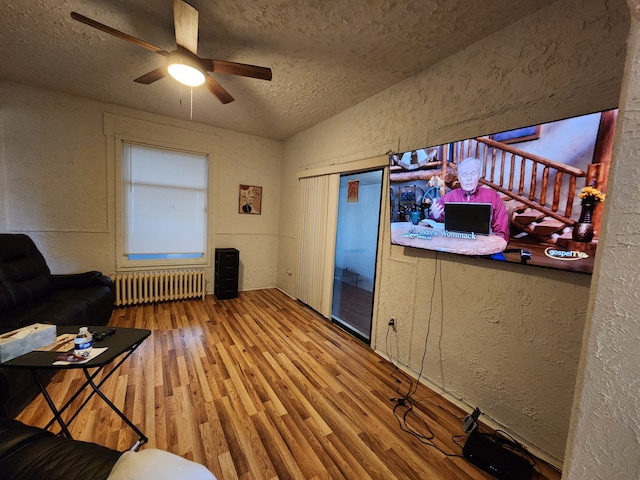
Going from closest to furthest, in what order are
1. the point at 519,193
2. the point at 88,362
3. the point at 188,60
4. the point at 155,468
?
the point at 155,468
the point at 88,362
the point at 519,193
the point at 188,60

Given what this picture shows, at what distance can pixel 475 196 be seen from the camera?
1720 mm

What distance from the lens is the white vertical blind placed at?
3438 millimetres

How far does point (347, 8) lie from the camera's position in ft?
5.44

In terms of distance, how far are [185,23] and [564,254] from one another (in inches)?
105

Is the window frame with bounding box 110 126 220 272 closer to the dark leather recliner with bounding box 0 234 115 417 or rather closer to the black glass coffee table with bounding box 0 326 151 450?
the dark leather recliner with bounding box 0 234 115 417

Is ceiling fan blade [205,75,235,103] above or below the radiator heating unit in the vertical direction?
above

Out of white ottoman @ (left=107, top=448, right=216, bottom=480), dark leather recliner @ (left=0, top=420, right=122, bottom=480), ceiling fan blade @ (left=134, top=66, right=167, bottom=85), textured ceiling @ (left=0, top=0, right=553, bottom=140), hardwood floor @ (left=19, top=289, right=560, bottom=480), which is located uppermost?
textured ceiling @ (left=0, top=0, right=553, bottom=140)

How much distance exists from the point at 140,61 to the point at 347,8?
6.61ft

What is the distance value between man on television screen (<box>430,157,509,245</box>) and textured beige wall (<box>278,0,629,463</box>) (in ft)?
1.03

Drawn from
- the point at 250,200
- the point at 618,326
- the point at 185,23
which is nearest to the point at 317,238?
the point at 250,200

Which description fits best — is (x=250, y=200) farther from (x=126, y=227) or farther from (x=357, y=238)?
(x=357, y=238)

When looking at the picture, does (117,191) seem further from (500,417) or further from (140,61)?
(500,417)

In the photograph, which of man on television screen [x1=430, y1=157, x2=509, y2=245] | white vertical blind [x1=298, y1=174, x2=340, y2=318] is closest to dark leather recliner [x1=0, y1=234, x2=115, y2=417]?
white vertical blind [x1=298, y1=174, x2=340, y2=318]

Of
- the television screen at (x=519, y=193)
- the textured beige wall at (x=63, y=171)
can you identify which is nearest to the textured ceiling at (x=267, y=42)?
the textured beige wall at (x=63, y=171)
